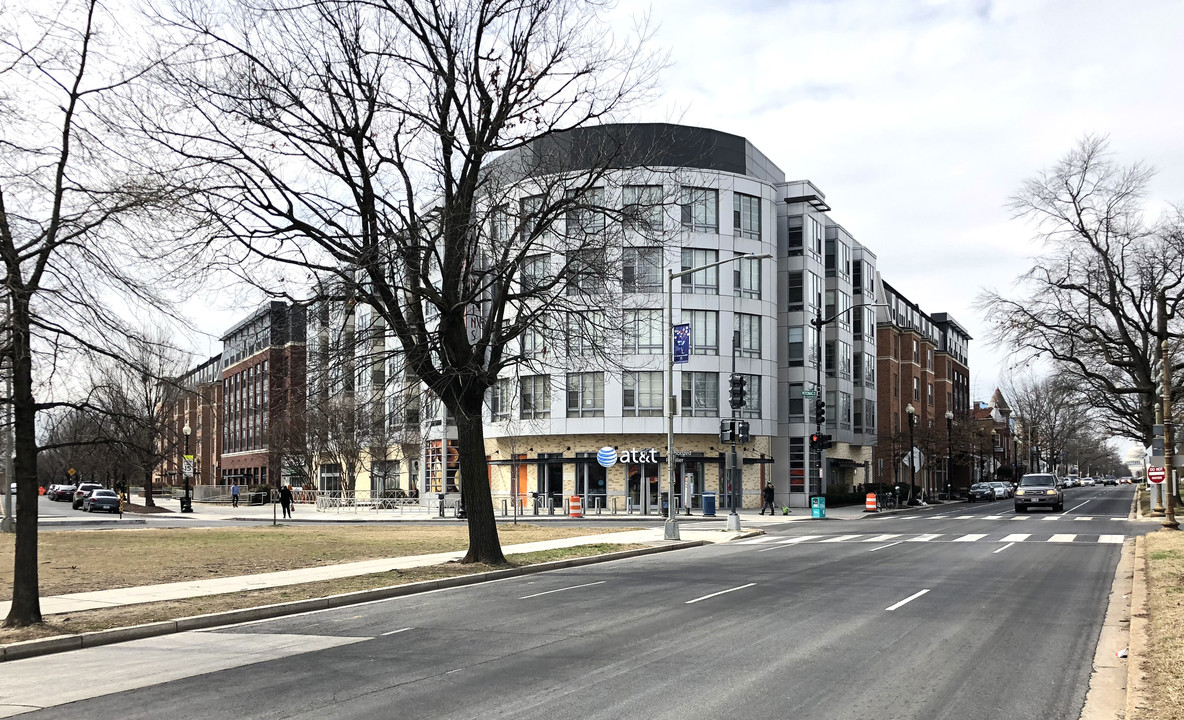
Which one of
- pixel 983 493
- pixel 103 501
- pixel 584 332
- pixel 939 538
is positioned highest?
pixel 584 332

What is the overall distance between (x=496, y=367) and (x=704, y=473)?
38.3 m

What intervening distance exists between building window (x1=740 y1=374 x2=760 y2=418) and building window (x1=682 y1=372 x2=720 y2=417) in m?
2.11

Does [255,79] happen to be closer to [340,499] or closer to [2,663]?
[2,663]

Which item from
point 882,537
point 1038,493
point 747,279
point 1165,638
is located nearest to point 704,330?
point 747,279

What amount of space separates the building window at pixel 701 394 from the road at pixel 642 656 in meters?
37.0

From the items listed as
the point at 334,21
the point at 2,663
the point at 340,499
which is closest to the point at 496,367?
the point at 334,21

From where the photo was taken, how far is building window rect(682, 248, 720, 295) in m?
55.2

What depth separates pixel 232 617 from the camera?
13492 millimetres

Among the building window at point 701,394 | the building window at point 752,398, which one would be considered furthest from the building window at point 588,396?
the building window at point 752,398

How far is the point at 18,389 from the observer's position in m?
11.9

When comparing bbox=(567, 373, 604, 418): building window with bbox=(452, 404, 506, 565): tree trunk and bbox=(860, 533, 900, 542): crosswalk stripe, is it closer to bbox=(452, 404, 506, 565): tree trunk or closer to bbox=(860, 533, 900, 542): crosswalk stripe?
bbox=(860, 533, 900, 542): crosswalk stripe

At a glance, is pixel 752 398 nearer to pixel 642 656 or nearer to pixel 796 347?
pixel 796 347

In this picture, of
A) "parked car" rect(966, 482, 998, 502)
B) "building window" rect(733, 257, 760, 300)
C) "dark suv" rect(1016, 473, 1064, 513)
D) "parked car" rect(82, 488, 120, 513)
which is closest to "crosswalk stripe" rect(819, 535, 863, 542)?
"dark suv" rect(1016, 473, 1064, 513)

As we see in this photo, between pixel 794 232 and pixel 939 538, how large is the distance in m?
36.8
